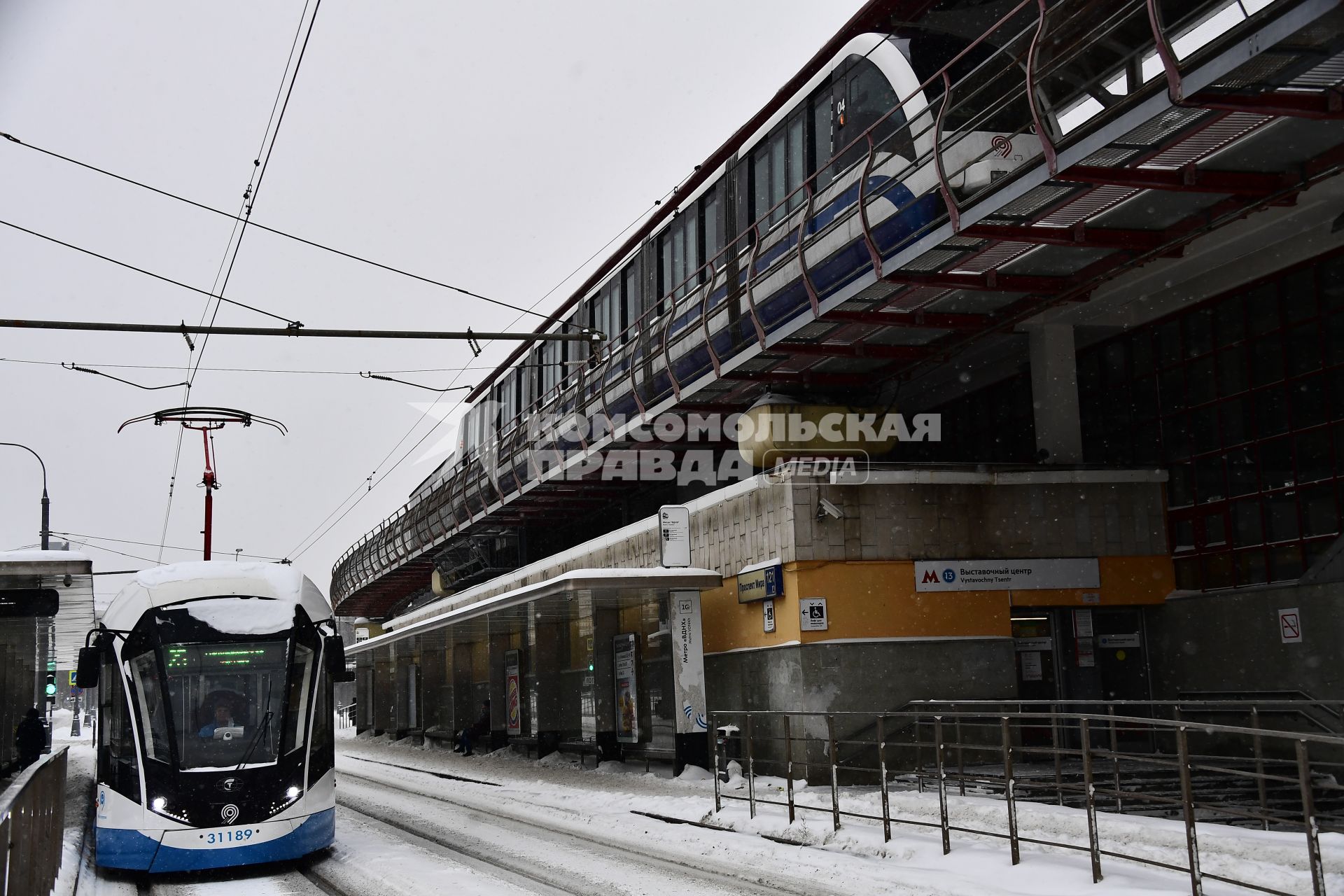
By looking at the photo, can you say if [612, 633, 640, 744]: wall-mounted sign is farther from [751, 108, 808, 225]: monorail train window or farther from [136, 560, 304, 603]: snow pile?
[136, 560, 304, 603]: snow pile

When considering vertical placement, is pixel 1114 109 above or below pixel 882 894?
above

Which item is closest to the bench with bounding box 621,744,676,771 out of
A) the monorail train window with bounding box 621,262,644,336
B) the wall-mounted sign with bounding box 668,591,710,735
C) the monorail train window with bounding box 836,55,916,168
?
the wall-mounted sign with bounding box 668,591,710,735

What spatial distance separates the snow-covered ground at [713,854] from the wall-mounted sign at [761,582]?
8.40 ft

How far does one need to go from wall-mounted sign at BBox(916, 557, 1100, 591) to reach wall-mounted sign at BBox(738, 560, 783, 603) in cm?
186

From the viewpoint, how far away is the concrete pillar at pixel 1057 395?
19.8 meters

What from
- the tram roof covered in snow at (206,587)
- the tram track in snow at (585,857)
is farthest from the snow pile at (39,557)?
the tram track in snow at (585,857)

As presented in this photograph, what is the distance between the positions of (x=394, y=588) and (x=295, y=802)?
45.8 meters

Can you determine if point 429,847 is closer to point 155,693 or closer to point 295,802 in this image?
point 295,802

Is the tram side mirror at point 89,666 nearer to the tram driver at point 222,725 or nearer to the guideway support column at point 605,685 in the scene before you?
the tram driver at point 222,725

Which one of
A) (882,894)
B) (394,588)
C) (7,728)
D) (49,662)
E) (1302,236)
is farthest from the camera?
(394,588)

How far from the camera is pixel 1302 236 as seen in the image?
1697cm

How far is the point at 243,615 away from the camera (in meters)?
13.4

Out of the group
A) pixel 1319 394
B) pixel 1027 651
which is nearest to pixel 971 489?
pixel 1027 651

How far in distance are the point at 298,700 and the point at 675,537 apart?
819 cm
